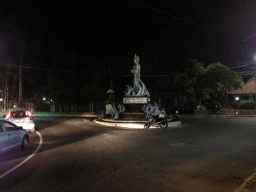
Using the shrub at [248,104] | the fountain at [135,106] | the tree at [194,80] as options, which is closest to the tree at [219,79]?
the tree at [194,80]

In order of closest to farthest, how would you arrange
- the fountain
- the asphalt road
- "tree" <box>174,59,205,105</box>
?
1. the asphalt road
2. the fountain
3. "tree" <box>174,59,205,105</box>

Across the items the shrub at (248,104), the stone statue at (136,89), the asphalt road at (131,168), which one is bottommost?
the asphalt road at (131,168)

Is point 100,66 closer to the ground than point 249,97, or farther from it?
farther from it

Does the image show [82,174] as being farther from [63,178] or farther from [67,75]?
[67,75]

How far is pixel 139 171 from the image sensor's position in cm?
685

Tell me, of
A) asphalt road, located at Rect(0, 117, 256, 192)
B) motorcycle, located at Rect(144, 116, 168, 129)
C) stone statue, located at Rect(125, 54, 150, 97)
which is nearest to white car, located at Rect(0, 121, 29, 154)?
asphalt road, located at Rect(0, 117, 256, 192)

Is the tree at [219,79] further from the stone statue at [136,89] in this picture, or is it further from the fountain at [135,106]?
the fountain at [135,106]

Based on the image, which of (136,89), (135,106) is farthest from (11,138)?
(136,89)

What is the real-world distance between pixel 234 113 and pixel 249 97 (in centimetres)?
1253

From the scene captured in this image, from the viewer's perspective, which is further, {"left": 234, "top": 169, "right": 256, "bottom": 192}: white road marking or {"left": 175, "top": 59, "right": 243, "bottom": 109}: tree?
{"left": 175, "top": 59, "right": 243, "bottom": 109}: tree

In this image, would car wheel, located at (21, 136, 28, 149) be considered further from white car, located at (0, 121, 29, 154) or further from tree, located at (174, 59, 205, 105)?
tree, located at (174, 59, 205, 105)

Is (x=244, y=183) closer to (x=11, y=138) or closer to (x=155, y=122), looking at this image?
(x=11, y=138)

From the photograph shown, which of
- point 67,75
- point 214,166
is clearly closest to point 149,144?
point 214,166

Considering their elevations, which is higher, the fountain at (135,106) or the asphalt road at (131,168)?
the fountain at (135,106)
